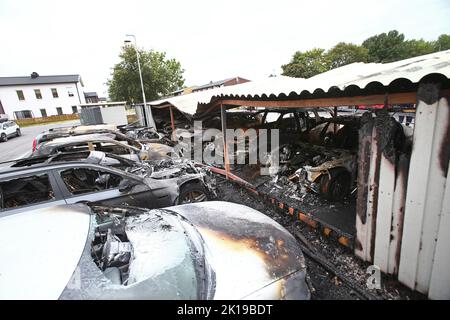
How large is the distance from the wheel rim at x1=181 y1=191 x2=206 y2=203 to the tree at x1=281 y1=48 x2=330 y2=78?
3208cm

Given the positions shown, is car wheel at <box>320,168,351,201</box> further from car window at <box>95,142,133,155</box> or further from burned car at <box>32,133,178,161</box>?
car window at <box>95,142,133,155</box>

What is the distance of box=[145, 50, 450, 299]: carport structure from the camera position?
2.38 m

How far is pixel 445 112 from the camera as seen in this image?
7.51ft

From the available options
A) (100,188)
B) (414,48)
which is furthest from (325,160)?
(414,48)

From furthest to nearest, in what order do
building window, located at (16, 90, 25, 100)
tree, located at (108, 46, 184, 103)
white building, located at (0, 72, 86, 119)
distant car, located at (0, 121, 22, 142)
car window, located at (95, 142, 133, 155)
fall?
1. building window, located at (16, 90, 25, 100)
2. white building, located at (0, 72, 86, 119)
3. tree, located at (108, 46, 184, 103)
4. distant car, located at (0, 121, 22, 142)
5. car window, located at (95, 142, 133, 155)

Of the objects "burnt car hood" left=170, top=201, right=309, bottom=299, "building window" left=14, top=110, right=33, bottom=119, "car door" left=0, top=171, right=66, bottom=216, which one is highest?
"building window" left=14, top=110, right=33, bottom=119

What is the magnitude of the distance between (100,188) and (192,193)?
1.79 m

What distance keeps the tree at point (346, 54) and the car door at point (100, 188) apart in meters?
52.6

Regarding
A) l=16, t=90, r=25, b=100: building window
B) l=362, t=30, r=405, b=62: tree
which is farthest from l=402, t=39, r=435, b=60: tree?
l=16, t=90, r=25, b=100: building window

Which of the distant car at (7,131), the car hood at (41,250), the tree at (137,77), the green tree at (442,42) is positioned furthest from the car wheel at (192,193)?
the green tree at (442,42)

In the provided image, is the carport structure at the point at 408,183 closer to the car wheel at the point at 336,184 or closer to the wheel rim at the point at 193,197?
the car wheel at the point at 336,184
